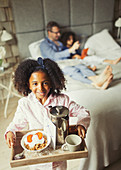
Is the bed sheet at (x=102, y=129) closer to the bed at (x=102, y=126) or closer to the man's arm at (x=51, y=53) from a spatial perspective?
the bed at (x=102, y=126)

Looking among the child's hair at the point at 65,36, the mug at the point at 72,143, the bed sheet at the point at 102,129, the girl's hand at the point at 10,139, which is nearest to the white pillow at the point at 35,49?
the child's hair at the point at 65,36

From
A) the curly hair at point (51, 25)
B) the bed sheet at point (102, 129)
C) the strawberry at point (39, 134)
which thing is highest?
the curly hair at point (51, 25)

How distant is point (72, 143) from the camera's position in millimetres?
806

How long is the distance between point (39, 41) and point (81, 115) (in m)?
1.96

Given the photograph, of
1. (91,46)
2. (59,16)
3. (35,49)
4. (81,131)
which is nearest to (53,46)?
(35,49)

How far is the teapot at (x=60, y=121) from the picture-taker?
767 mm

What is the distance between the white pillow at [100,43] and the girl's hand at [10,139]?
2.27 metres

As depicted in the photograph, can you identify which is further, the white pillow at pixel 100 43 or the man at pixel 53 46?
A: the white pillow at pixel 100 43

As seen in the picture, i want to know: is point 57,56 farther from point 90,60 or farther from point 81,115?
point 81,115

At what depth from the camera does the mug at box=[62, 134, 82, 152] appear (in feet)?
2.51

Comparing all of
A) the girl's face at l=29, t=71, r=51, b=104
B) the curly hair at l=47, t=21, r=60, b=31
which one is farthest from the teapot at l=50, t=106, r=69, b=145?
the curly hair at l=47, t=21, r=60, b=31

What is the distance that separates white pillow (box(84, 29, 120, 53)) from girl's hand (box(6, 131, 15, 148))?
7.44 feet

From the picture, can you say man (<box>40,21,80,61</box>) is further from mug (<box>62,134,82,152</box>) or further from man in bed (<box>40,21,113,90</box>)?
mug (<box>62,134,82,152</box>)

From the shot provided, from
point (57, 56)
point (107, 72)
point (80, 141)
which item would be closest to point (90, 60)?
point (57, 56)
